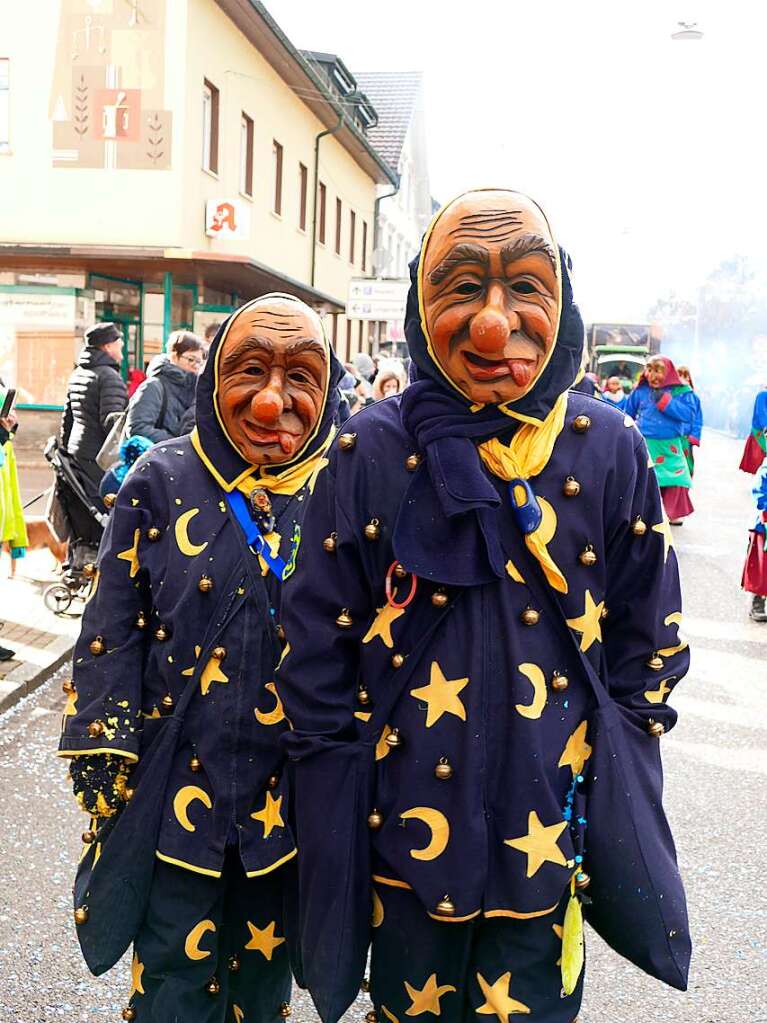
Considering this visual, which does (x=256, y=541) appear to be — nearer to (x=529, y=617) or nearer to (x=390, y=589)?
(x=390, y=589)

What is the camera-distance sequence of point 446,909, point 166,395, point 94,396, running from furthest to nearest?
point 94,396
point 166,395
point 446,909

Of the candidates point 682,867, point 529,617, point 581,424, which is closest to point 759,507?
point 682,867

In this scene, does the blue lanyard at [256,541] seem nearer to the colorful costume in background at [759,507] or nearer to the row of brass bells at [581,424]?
the row of brass bells at [581,424]

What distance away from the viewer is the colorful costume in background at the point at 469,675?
77.8 inches

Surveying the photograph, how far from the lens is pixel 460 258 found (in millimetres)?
1964

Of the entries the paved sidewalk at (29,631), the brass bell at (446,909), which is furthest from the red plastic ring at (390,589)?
the paved sidewalk at (29,631)

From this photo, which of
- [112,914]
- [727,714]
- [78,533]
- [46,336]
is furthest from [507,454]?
[46,336]

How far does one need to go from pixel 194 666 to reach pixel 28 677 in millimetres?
4241

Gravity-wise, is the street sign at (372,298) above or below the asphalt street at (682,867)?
above

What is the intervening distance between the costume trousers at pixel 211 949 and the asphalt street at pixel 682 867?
2.20 ft

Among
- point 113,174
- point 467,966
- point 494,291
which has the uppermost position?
point 113,174

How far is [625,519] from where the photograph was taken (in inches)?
80.7

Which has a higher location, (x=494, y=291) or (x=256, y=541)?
(x=494, y=291)

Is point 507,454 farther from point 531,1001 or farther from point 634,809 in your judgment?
point 531,1001
